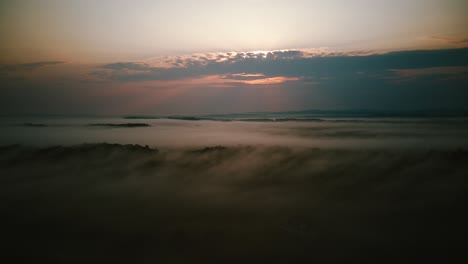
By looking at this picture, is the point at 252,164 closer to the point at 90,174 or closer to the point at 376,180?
the point at 376,180

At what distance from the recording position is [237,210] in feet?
28.6

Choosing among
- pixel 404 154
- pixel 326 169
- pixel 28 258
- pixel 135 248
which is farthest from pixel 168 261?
pixel 404 154

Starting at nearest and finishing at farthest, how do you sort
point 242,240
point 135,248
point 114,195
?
point 135,248 → point 242,240 → point 114,195

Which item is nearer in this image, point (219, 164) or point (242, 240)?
point (242, 240)

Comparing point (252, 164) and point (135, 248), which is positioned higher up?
point (135, 248)

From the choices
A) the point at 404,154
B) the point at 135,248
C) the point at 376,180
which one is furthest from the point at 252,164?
the point at 135,248

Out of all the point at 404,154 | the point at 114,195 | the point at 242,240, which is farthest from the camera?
the point at 404,154

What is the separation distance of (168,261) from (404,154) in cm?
1554

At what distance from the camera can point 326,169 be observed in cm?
1417

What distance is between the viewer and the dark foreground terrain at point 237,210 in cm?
607

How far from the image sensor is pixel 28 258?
5750mm

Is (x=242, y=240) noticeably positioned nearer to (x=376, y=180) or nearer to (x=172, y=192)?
(x=172, y=192)

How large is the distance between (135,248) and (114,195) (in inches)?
175

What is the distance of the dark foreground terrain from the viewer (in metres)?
6.07
